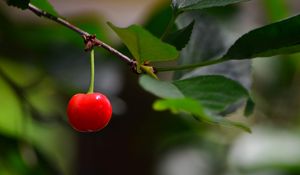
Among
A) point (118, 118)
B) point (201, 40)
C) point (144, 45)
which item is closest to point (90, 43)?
point (144, 45)

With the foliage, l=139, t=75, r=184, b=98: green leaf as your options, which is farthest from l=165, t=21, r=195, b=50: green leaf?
l=139, t=75, r=184, b=98: green leaf

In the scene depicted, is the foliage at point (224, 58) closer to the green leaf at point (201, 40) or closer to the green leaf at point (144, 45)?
the green leaf at point (144, 45)

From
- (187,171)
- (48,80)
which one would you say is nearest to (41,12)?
(48,80)

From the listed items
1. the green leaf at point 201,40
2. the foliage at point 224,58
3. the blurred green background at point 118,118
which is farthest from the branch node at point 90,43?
the blurred green background at point 118,118

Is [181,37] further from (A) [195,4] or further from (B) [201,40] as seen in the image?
(B) [201,40]

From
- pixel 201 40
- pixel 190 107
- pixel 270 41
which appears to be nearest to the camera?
pixel 190 107

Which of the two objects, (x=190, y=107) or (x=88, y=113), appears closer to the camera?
(x=190, y=107)
